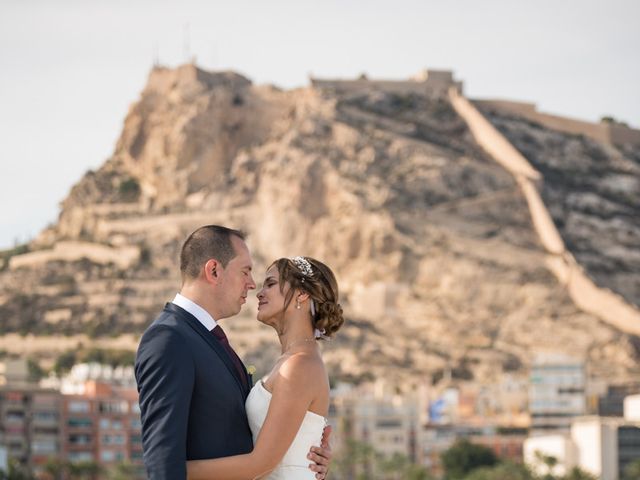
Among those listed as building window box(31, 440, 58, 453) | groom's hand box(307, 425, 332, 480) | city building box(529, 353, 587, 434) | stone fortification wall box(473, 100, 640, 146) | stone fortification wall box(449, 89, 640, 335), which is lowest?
groom's hand box(307, 425, 332, 480)

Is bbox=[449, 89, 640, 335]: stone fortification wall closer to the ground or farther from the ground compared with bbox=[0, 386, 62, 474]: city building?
farther from the ground

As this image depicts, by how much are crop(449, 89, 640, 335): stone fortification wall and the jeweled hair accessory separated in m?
85.8

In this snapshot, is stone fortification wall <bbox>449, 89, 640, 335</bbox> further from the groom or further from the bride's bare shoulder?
the groom

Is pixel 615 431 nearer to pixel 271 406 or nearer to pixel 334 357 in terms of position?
pixel 334 357

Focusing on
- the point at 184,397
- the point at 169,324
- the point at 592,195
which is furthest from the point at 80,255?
the point at 184,397

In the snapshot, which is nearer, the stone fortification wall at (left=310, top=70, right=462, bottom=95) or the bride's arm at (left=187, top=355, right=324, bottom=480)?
the bride's arm at (left=187, top=355, right=324, bottom=480)

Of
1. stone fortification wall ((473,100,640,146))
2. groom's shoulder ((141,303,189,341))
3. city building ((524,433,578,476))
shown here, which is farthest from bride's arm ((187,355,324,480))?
stone fortification wall ((473,100,640,146))

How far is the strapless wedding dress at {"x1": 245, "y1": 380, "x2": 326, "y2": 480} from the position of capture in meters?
6.62

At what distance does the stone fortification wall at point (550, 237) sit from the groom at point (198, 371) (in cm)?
8605

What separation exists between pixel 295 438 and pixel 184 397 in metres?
0.59

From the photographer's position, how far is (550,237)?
98.6 metres

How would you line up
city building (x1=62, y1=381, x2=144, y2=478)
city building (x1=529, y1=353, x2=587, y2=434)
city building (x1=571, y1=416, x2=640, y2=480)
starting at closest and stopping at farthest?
city building (x1=62, y1=381, x2=144, y2=478) < city building (x1=571, y1=416, x2=640, y2=480) < city building (x1=529, y1=353, x2=587, y2=434)

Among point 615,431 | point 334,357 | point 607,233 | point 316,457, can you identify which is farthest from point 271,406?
point 607,233

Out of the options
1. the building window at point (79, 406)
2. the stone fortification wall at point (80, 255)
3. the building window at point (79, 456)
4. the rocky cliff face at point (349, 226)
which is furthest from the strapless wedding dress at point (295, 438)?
the stone fortification wall at point (80, 255)
